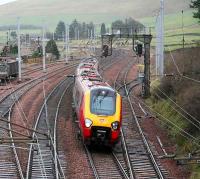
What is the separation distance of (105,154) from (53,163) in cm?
343

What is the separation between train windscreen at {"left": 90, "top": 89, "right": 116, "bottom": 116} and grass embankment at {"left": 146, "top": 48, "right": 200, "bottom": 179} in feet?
9.99

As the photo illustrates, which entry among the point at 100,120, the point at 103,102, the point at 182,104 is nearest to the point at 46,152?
the point at 100,120

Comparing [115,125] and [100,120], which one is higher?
[100,120]

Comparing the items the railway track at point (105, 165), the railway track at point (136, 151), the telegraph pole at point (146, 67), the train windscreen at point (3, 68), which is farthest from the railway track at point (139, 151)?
the train windscreen at point (3, 68)

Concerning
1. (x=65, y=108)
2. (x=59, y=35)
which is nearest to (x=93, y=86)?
(x=65, y=108)

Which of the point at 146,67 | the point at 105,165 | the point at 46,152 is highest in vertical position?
the point at 146,67

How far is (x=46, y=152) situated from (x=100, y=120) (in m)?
2.85

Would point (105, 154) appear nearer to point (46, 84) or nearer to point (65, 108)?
point (65, 108)

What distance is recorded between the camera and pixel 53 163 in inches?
899

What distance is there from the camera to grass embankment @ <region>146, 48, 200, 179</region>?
25525 mm

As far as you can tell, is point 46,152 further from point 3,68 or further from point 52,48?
point 52,48

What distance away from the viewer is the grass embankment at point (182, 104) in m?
25.5

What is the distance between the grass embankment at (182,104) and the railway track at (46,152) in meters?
5.46

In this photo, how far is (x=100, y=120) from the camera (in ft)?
82.5
